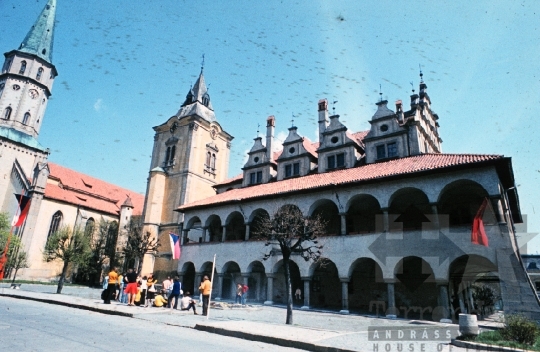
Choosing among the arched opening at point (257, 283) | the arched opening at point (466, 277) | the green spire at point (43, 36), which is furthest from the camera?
the green spire at point (43, 36)

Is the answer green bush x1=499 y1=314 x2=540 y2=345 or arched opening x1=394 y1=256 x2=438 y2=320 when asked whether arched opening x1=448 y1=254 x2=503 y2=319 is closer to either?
arched opening x1=394 y1=256 x2=438 y2=320

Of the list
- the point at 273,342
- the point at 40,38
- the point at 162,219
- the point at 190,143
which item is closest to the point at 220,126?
the point at 190,143

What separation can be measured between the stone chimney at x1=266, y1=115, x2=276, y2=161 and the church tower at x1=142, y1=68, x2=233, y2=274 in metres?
10.6

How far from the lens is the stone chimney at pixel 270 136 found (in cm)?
3108

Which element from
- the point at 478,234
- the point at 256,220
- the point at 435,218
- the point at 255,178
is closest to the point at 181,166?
the point at 255,178

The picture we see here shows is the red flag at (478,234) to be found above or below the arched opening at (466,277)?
above

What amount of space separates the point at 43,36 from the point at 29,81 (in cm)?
976

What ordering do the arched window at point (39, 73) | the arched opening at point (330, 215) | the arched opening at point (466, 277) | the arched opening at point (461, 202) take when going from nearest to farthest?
the arched opening at point (466, 277)
the arched opening at point (461, 202)
the arched opening at point (330, 215)
the arched window at point (39, 73)

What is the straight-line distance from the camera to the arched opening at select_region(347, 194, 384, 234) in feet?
73.5

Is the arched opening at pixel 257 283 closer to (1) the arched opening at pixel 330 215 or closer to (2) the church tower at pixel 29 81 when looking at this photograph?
(1) the arched opening at pixel 330 215

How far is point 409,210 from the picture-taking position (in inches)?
849

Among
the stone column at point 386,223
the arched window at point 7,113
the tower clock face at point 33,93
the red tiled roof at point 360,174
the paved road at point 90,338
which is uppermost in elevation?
the tower clock face at point 33,93

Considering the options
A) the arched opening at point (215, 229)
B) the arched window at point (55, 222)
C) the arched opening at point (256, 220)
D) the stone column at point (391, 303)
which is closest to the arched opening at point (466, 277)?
the stone column at point (391, 303)

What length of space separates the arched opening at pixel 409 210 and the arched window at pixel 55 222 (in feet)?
131
